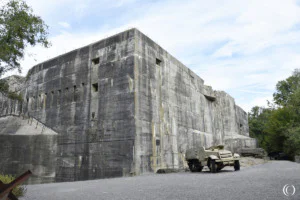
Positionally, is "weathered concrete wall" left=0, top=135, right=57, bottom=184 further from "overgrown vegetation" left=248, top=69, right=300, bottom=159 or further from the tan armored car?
"overgrown vegetation" left=248, top=69, right=300, bottom=159

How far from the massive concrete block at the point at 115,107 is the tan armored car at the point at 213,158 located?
3.16 m

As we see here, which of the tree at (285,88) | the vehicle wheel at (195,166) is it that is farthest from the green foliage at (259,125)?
the vehicle wheel at (195,166)

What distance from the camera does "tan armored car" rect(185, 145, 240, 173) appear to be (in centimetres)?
1421

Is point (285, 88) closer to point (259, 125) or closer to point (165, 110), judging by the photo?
point (259, 125)

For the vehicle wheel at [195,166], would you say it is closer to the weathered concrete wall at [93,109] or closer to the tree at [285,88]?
the weathered concrete wall at [93,109]

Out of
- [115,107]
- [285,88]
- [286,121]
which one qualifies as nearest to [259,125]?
[285,88]

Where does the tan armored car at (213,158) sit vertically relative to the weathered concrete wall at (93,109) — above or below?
below

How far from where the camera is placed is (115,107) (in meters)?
17.7

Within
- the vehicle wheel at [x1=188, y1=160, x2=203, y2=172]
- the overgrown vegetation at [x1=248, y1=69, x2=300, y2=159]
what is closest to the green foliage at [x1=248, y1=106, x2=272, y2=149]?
the overgrown vegetation at [x1=248, y1=69, x2=300, y2=159]

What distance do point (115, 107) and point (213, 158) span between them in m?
8.04

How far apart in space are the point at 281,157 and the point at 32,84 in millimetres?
38673

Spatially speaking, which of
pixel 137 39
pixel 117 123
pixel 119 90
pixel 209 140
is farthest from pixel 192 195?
pixel 209 140

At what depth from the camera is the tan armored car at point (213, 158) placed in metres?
14.2

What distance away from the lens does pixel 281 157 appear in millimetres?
38469
